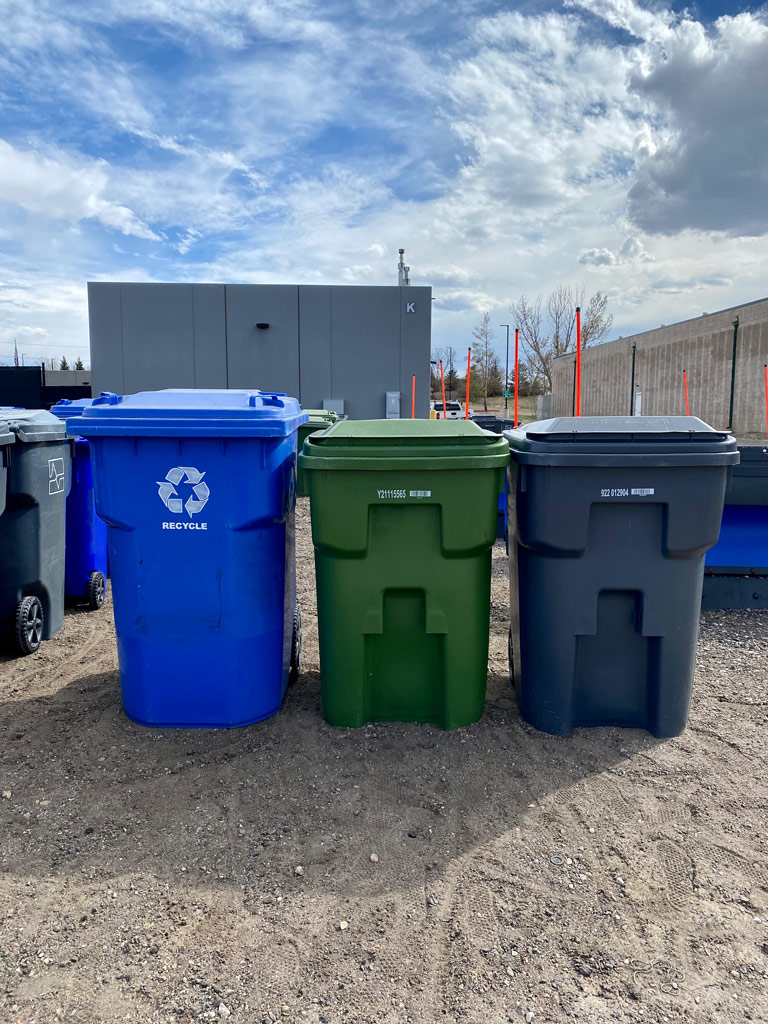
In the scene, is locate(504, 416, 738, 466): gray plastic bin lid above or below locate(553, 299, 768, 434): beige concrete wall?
below

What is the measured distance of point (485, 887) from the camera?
7.47 feet

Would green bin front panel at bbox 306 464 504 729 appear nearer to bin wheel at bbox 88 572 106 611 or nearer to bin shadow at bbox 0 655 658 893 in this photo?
bin shadow at bbox 0 655 658 893

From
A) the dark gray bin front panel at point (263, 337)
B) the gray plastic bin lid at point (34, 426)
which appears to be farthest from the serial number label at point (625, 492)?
the dark gray bin front panel at point (263, 337)

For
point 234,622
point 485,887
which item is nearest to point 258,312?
point 234,622

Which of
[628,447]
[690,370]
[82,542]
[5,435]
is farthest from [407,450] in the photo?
[690,370]

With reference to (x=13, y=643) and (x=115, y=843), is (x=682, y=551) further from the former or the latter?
(x=13, y=643)

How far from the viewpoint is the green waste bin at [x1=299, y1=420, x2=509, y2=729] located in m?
3.04

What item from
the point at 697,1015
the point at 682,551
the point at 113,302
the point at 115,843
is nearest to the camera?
the point at 697,1015

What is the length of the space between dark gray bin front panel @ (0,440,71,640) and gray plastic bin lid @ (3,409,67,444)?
0.06 metres

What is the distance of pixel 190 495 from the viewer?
313cm

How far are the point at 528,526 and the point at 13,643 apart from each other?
10.2 feet

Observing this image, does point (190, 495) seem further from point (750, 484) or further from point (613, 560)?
point (750, 484)

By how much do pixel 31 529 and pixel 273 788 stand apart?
243 centimetres

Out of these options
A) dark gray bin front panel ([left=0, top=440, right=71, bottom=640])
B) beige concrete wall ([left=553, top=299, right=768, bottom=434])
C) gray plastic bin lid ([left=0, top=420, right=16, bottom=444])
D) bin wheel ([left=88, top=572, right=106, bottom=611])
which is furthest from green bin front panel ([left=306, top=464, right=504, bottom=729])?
beige concrete wall ([left=553, top=299, right=768, bottom=434])
